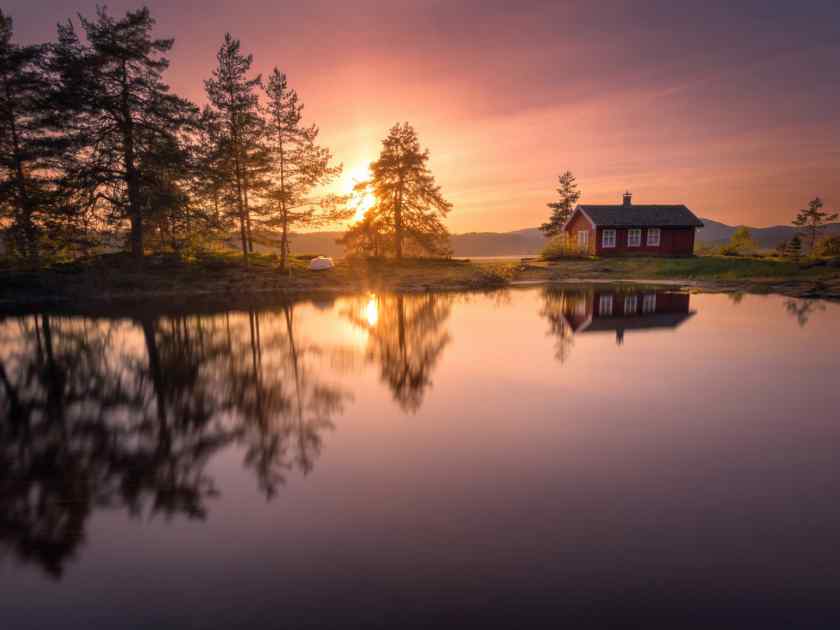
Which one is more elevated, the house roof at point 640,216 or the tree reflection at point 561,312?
the house roof at point 640,216

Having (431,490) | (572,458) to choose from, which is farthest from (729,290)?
(431,490)

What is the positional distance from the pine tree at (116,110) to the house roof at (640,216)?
134 ft

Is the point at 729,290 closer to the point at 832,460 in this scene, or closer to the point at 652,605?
the point at 832,460


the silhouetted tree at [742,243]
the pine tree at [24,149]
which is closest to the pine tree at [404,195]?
the pine tree at [24,149]

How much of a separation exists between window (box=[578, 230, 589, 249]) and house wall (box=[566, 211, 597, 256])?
45 cm

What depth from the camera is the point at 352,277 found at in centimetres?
3350

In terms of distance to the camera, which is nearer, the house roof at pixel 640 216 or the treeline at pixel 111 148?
the treeline at pixel 111 148

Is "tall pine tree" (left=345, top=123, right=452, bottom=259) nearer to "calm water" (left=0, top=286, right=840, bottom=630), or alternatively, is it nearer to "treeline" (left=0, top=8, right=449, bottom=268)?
"treeline" (left=0, top=8, right=449, bottom=268)

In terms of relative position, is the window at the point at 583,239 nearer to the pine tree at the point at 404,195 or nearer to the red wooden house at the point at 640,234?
the red wooden house at the point at 640,234

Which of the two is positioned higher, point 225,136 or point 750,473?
point 225,136

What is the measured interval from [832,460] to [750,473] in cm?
133

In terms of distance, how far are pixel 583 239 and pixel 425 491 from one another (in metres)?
48.7

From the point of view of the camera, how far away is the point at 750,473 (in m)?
4.80

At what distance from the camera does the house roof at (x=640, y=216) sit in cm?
4478
